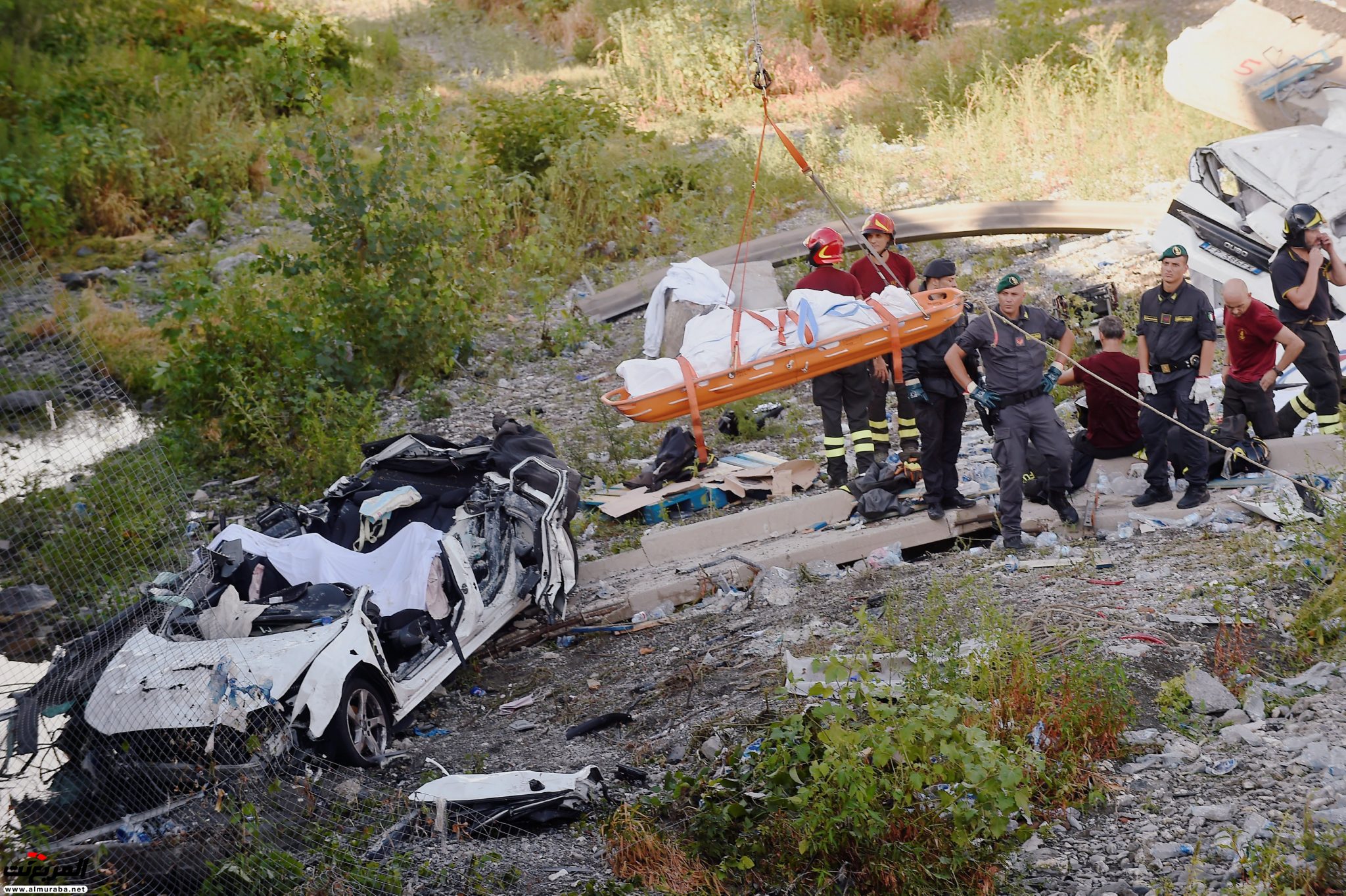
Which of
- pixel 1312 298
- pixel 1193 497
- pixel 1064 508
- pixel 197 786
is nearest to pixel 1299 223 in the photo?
pixel 1312 298

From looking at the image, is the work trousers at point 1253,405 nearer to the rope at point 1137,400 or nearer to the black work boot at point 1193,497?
the rope at point 1137,400

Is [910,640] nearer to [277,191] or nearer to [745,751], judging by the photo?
[745,751]

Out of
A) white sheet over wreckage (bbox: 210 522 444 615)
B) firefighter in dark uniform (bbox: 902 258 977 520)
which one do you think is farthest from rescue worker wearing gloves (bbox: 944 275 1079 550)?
white sheet over wreckage (bbox: 210 522 444 615)

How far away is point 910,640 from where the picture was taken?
18.8 ft

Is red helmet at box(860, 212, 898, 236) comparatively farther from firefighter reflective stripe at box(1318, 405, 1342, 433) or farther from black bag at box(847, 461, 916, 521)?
firefighter reflective stripe at box(1318, 405, 1342, 433)

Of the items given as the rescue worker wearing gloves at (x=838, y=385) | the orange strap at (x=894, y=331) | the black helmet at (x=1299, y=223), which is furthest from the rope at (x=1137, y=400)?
the black helmet at (x=1299, y=223)

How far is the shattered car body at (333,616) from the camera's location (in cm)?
494

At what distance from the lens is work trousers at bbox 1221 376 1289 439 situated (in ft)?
24.5

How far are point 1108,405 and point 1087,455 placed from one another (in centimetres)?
38

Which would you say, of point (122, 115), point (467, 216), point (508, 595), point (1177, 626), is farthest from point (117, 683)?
point (122, 115)

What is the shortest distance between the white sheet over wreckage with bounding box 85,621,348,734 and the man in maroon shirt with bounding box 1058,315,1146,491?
4978 millimetres

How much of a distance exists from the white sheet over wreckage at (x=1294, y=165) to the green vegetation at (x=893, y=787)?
6445 mm

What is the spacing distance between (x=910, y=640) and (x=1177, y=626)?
1.29 m

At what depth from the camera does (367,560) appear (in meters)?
6.47
